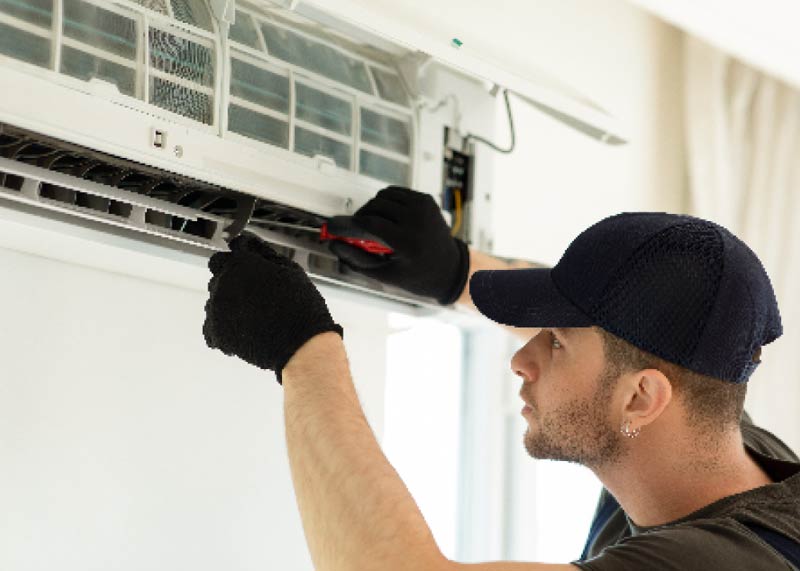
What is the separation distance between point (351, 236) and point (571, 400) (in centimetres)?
37

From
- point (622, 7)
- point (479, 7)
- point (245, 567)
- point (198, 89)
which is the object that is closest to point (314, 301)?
point (198, 89)

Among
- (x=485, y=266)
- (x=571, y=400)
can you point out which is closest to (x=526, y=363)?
(x=571, y=400)

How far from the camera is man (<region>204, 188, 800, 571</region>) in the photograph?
4.29ft

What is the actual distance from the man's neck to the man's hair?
3 cm

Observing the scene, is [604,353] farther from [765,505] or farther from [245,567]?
[245,567]

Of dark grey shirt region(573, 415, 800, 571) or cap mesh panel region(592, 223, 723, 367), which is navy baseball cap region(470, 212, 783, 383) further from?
dark grey shirt region(573, 415, 800, 571)

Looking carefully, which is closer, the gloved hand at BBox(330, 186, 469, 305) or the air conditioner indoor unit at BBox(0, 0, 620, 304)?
the air conditioner indoor unit at BBox(0, 0, 620, 304)

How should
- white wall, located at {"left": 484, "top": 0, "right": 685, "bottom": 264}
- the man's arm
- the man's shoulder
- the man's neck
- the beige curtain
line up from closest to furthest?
the man's arm < the man's neck < the man's shoulder < white wall, located at {"left": 484, "top": 0, "right": 685, "bottom": 264} < the beige curtain

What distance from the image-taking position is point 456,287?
5.95 feet

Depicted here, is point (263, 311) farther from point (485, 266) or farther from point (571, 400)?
point (485, 266)

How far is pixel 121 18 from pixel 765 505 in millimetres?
957

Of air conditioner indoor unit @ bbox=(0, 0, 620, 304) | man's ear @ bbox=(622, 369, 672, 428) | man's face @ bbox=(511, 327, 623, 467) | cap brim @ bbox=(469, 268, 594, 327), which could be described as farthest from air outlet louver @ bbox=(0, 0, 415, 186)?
man's ear @ bbox=(622, 369, 672, 428)

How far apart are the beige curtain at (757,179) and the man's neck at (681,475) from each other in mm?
1475

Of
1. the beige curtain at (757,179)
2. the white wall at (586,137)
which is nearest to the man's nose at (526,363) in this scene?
the white wall at (586,137)
